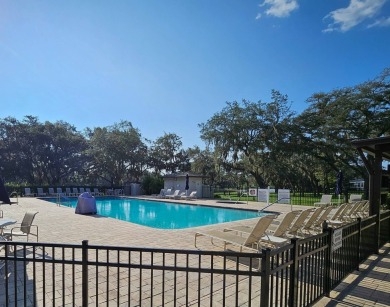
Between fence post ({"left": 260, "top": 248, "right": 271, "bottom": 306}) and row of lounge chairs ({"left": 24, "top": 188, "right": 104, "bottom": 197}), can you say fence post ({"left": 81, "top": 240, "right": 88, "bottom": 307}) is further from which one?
row of lounge chairs ({"left": 24, "top": 188, "right": 104, "bottom": 197})

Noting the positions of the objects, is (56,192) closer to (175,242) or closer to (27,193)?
(27,193)

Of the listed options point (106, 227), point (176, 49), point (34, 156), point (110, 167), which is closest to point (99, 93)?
point (176, 49)

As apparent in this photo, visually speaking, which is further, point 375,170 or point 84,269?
point 375,170

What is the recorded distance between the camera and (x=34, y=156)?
3284 centimetres

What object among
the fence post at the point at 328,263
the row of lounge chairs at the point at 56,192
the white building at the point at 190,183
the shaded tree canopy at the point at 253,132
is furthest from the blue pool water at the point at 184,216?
the row of lounge chairs at the point at 56,192

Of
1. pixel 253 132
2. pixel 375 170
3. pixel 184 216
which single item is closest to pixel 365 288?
pixel 375 170

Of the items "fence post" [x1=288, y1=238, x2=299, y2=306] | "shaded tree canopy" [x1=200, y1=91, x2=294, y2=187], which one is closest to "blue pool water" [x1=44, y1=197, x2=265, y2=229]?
"fence post" [x1=288, y1=238, x2=299, y2=306]

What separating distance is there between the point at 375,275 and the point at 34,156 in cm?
3649

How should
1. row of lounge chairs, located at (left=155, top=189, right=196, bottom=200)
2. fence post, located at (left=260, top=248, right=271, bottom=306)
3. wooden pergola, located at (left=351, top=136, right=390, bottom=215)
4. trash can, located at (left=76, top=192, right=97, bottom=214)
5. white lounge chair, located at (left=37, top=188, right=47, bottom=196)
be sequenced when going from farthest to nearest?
white lounge chair, located at (left=37, top=188, right=47, bottom=196), row of lounge chairs, located at (left=155, top=189, right=196, bottom=200), trash can, located at (left=76, top=192, right=97, bottom=214), wooden pergola, located at (left=351, top=136, right=390, bottom=215), fence post, located at (left=260, top=248, right=271, bottom=306)

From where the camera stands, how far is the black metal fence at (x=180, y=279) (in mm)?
2523

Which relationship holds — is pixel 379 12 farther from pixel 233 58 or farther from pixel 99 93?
pixel 99 93

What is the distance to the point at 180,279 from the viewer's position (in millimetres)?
4082

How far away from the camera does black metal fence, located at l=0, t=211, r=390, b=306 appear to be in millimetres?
2523

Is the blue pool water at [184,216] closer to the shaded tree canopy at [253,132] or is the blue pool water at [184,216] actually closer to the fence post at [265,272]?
the fence post at [265,272]
